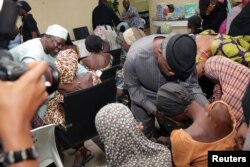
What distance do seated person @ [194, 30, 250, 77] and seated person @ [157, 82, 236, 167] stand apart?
0.51m

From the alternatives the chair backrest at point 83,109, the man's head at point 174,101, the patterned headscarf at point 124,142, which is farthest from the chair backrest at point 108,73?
the patterned headscarf at point 124,142

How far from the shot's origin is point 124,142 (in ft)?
4.42

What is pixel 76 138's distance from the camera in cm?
224

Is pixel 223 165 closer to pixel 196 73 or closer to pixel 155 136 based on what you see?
pixel 196 73

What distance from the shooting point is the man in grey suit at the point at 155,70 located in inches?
65.3

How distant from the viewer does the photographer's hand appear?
0.59 m

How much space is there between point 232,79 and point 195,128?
0.48 m

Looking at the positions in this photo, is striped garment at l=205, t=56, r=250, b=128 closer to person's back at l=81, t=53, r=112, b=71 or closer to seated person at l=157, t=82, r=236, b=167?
seated person at l=157, t=82, r=236, b=167

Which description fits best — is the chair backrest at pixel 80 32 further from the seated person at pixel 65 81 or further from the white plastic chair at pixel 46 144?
the white plastic chair at pixel 46 144

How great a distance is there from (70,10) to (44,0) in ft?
2.13

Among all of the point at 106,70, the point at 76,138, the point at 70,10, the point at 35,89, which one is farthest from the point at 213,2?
the point at 70,10

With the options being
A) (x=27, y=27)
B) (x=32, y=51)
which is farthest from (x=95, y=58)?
(x=27, y=27)

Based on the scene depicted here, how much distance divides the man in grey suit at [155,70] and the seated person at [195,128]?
0.61 feet

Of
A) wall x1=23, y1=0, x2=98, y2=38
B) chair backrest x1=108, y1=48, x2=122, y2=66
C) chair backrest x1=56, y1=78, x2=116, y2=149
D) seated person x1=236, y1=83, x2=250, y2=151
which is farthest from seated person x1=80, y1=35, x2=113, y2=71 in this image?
wall x1=23, y1=0, x2=98, y2=38
